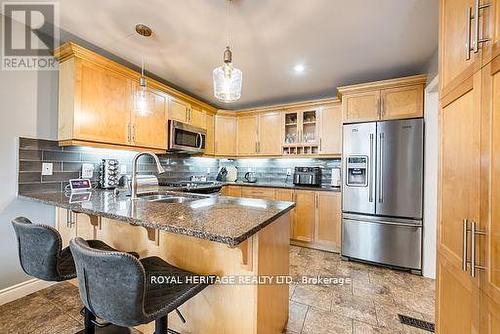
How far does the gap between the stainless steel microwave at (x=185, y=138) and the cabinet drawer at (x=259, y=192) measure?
1.04 meters

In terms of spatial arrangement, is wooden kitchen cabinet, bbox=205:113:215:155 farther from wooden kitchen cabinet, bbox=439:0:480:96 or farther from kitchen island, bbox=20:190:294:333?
wooden kitchen cabinet, bbox=439:0:480:96

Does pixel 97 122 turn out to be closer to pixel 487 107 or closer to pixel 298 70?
pixel 298 70

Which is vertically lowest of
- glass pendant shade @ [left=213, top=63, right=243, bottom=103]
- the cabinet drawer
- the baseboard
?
the baseboard

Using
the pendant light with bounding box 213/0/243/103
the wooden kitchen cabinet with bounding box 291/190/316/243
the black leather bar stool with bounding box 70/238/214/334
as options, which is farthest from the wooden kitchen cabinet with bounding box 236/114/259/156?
the black leather bar stool with bounding box 70/238/214/334

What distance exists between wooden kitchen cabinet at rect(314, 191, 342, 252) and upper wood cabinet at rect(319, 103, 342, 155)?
721 mm

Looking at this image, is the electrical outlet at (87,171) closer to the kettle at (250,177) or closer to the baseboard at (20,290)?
the baseboard at (20,290)

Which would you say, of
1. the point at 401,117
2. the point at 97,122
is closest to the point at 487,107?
the point at 401,117

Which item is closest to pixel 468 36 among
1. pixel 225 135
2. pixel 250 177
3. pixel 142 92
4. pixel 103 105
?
pixel 142 92

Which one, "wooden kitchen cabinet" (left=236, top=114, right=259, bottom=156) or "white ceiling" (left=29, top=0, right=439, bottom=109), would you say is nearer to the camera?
"white ceiling" (left=29, top=0, right=439, bottom=109)

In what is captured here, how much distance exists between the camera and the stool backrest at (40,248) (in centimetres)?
116

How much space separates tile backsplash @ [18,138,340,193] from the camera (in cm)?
205

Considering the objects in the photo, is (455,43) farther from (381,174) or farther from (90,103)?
(90,103)

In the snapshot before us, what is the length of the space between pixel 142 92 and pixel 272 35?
1504mm

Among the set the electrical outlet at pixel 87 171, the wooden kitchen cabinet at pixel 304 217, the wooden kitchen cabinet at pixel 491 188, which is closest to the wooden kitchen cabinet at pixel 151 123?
the electrical outlet at pixel 87 171
